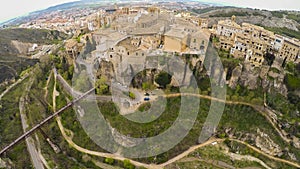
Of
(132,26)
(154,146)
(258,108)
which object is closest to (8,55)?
(132,26)

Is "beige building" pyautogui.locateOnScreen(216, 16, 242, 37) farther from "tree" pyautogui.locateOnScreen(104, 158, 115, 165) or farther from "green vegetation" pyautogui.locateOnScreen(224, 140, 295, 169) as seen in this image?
"tree" pyautogui.locateOnScreen(104, 158, 115, 165)

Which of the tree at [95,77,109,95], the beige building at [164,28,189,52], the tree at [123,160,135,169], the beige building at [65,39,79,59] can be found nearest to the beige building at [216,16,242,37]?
the beige building at [164,28,189,52]

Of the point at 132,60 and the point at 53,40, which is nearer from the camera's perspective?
the point at 132,60

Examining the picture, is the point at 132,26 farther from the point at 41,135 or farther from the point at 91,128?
the point at 41,135

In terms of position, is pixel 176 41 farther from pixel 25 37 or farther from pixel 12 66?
pixel 25 37

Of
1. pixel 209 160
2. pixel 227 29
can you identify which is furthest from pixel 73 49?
pixel 209 160

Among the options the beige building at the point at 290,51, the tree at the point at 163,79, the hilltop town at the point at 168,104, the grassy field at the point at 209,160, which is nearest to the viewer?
the grassy field at the point at 209,160

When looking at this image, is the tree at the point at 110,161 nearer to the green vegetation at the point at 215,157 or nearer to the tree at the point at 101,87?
the tree at the point at 101,87

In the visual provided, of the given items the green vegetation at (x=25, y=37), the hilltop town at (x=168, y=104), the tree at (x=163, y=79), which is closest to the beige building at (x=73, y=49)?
the hilltop town at (x=168, y=104)

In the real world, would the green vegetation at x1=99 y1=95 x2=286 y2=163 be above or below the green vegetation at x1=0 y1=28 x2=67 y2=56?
above
